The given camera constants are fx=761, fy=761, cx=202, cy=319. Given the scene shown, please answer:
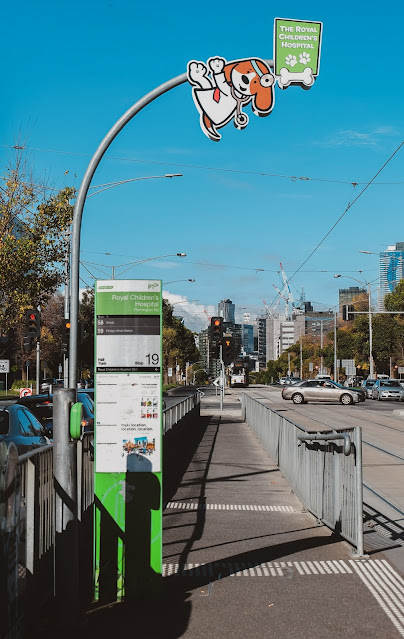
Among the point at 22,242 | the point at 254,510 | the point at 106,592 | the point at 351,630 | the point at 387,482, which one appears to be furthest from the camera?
the point at 22,242

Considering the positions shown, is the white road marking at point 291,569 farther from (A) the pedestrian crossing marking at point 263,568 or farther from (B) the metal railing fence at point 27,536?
(B) the metal railing fence at point 27,536

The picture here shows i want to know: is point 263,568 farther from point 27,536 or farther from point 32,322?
point 32,322

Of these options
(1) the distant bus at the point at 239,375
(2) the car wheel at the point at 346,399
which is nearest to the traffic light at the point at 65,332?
(2) the car wheel at the point at 346,399

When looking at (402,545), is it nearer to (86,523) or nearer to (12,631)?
(86,523)

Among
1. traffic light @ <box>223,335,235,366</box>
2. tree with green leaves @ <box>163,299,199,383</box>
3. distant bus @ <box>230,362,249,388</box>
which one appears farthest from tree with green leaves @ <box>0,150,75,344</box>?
distant bus @ <box>230,362,249,388</box>

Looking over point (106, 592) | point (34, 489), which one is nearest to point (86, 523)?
point (106, 592)

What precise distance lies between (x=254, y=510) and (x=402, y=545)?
279 centimetres

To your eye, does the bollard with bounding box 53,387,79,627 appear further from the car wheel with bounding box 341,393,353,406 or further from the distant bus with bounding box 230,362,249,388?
the distant bus with bounding box 230,362,249,388

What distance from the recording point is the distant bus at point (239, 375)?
317 feet

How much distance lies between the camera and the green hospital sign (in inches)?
374

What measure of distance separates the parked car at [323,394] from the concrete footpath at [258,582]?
119 ft

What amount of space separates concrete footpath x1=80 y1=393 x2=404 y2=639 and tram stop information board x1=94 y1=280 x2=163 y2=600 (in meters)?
0.35

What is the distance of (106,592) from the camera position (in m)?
6.00

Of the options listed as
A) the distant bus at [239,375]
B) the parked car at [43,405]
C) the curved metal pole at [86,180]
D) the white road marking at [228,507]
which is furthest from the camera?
the distant bus at [239,375]
